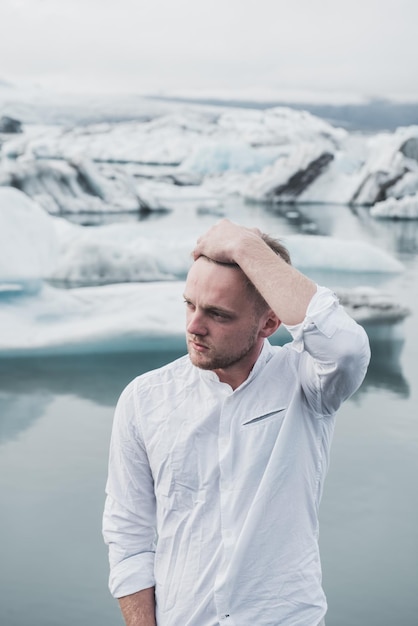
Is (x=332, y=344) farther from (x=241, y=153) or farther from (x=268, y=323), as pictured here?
(x=241, y=153)

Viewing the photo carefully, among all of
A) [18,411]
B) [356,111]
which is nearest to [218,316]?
[18,411]

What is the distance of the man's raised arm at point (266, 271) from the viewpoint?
729 mm

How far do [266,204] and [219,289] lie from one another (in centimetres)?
864

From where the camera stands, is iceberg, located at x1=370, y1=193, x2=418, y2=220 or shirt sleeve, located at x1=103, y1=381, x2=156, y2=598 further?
iceberg, located at x1=370, y1=193, x2=418, y2=220

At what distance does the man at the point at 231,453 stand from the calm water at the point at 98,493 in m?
0.94

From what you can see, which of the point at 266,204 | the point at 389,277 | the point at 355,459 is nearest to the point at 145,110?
the point at 266,204

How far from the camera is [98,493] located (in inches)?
87.0

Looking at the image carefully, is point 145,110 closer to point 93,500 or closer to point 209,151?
point 209,151

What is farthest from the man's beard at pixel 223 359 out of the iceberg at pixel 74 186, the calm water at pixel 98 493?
the iceberg at pixel 74 186

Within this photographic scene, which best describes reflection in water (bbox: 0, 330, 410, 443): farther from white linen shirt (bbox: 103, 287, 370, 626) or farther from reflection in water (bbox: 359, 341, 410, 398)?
white linen shirt (bbox: 103, 287, 370, 626)

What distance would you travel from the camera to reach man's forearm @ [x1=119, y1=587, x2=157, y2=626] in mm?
789

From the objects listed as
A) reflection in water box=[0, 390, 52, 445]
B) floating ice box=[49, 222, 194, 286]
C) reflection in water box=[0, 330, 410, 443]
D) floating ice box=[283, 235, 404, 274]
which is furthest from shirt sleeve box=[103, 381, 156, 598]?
floating ice box=[283, 235, 404, 274]

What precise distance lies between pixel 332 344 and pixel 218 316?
127mm

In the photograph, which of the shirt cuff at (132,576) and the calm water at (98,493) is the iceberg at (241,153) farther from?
the shirt cuff at (132,576)
